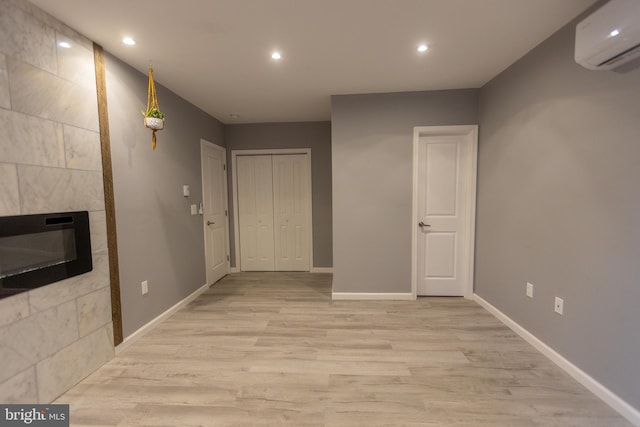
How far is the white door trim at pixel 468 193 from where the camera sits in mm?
3087

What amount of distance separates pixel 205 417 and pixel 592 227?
9.02 ft

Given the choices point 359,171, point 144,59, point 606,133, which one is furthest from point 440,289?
point 144,59

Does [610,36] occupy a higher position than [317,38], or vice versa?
[317,38]

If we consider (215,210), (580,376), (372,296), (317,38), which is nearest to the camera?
(580,376)

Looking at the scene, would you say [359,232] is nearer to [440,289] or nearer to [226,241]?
[440,289]

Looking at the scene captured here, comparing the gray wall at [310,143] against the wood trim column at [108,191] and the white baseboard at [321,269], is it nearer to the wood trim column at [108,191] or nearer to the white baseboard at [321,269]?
the white baseboard at [321,269]

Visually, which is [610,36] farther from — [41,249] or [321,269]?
[321,269]

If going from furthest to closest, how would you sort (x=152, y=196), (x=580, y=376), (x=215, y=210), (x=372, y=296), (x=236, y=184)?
1. (x=236, y=184)
2. (x=215, y=210)
3. (x=372, y=296)
4. (x=152, y=196)
5. (x=580, y=376)

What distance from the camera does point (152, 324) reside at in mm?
2613

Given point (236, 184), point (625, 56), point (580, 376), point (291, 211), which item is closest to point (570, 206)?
point (625, 56)

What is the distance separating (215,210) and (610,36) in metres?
4.20

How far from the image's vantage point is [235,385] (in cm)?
185

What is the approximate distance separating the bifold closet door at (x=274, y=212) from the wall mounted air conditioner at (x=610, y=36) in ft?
11.0

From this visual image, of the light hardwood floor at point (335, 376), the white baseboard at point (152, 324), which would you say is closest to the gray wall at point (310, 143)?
the light hardwood floor at point (335, 376)
